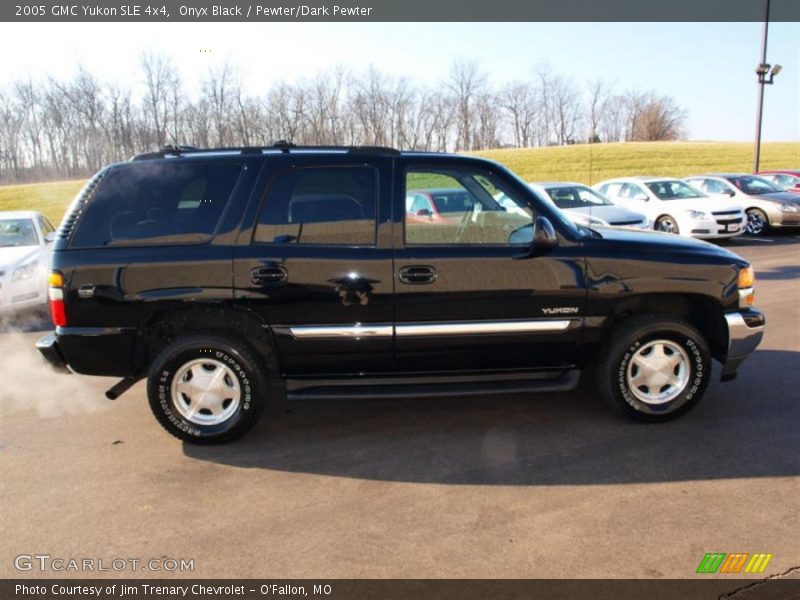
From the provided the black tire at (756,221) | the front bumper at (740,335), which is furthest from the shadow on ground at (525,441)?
the black tire at (756,221)

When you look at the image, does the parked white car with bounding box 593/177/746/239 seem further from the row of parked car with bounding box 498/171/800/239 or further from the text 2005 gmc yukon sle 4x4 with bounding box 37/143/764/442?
the text 2005 gmc yukon sle 4x4 with bounding box 37/143/764/442

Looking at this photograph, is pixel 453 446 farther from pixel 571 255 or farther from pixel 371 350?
pixel 571 255

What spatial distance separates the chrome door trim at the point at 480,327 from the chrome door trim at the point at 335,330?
0.15 metres

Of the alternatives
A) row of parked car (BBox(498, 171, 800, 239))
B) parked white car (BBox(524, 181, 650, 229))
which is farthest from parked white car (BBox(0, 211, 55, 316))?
row of parked car (BBox(498, 171, 800, 239))

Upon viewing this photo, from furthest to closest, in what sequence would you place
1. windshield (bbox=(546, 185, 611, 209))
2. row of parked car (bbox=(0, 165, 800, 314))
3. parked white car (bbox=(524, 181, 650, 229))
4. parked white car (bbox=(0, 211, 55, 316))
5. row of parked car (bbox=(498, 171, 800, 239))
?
1. windshield (bbox=(546, 185, 611, 209))
2. row of parked car (bbox=(498, 171, 800, 239))
3. parked white car (bbox=(524, 181, 650, 229))
4. row of parked car (bbox=(0, 165, 800, 314))
5. parked white car (bbox=(0, 211, 55, 316))

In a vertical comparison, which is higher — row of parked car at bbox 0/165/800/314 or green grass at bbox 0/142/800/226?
green grass at bbox 0/142/800/226

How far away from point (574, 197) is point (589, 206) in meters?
0.53

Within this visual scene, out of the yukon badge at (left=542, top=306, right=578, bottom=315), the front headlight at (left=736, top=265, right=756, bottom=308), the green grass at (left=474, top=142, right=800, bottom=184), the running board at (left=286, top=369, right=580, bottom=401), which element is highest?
the green grass at (left=474, top=142, right=800, bottom=184)

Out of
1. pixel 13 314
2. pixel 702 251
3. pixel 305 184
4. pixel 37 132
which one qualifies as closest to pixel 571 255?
pixel 702 251

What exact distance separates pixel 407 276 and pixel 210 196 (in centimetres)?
142

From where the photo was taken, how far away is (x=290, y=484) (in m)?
3.85

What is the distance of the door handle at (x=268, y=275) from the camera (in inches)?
166

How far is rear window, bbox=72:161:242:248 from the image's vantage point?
4.28 meters

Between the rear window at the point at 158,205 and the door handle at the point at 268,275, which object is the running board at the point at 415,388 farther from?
the rear window at the point at 158,205
